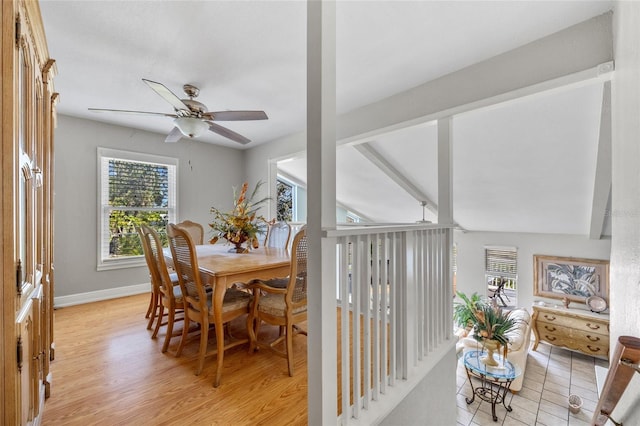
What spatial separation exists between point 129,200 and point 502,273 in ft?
22.5

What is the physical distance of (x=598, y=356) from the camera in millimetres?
4414

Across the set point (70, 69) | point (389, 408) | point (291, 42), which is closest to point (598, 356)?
point (389, 408)

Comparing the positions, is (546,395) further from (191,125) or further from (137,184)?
(137,184)

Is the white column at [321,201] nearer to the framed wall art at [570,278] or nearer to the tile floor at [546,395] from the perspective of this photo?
the tile floor at [546,395]

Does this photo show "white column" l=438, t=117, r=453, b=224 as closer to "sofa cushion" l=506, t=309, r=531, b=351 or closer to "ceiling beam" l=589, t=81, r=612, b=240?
"ceiling beam" l=589, t=81, r=612, b=240

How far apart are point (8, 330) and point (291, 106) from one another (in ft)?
9.56

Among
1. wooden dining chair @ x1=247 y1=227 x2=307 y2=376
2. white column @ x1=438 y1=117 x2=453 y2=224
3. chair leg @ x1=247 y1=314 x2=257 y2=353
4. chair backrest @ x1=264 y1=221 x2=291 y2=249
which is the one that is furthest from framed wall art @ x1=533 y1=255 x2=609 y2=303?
chair leg @ x1=247 y1=314 x2=257 y2=353

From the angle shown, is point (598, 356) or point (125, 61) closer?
point (125, 61)

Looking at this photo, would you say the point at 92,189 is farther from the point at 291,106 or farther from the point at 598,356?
the point at 598,356

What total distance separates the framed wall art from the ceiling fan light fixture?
20.1 ft

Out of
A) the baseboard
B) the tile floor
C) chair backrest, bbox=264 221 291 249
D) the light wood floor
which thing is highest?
chair backrest, bbox=264 221 291 249

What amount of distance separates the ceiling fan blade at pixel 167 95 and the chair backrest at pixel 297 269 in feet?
4.61

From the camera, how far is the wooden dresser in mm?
4379

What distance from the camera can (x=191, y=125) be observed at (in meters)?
2.54
